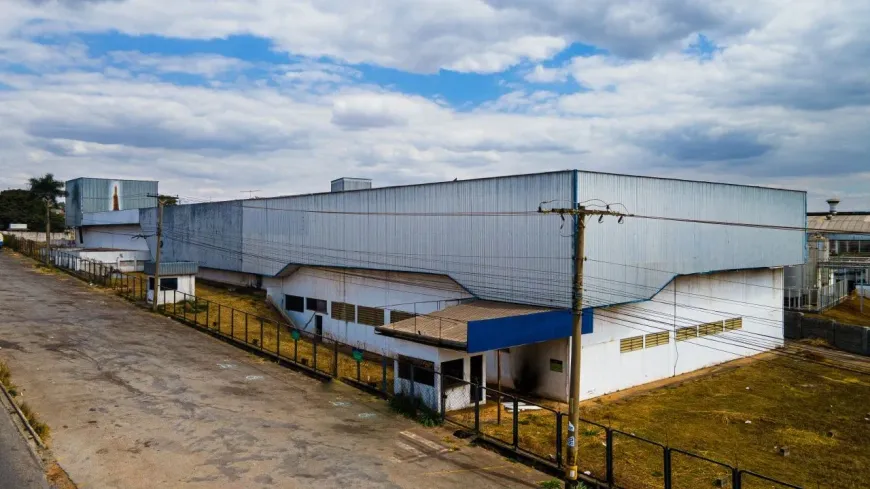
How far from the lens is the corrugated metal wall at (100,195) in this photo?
237 feet

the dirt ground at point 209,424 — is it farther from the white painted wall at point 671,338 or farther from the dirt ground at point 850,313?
the dirt ground at point 850,313

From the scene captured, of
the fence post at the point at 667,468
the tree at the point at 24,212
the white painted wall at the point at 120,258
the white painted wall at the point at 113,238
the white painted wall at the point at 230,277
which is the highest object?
the tree at the point at 24,212

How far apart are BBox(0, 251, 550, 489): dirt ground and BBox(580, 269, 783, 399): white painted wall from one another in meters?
9.11

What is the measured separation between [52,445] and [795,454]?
20944 millimetres

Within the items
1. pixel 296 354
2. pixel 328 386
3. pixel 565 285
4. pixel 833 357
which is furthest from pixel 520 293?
pixel 833 357

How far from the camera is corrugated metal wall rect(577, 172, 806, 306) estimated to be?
23.5 meters

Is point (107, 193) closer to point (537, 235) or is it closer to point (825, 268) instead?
point (537, 235)

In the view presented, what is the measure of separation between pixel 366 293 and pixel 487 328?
1362 cm

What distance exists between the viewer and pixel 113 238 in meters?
67.8

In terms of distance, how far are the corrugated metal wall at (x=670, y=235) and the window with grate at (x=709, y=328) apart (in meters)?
3.08

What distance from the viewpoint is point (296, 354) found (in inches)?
A: 1035

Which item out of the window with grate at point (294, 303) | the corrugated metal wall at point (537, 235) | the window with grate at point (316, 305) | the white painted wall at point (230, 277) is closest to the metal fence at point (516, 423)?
the window with grate at point (316, 305)

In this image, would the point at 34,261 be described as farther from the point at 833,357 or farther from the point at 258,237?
the point at 833,357

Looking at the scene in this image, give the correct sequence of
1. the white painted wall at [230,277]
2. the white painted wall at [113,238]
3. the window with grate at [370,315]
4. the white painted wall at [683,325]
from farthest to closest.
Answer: the white painted wall at [113,238] → the white painted wall at [230,277] → the window with grate at [370,315] → the white painted wall at [683,325]
